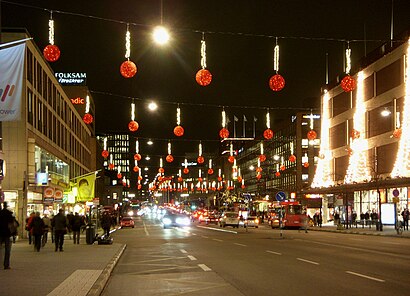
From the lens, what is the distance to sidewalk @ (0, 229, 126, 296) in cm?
1345

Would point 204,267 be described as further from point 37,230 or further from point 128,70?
point 37,230

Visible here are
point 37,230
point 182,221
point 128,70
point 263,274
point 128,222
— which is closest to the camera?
point 263,274

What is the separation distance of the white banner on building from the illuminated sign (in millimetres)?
111850

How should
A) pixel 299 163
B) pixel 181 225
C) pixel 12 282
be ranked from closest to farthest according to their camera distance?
pixel 12 282, pixel 181 225, pixel 299 163

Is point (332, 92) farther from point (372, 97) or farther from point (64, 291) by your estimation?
point (64, 291)

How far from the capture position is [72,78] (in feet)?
417

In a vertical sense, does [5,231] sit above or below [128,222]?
above

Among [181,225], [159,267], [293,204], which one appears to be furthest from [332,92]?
[159,267]

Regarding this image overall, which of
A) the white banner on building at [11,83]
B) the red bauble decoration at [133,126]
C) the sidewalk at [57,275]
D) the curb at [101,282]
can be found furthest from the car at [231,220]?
the white banner on building at [11,83]

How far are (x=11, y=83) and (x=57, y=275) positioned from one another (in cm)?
519

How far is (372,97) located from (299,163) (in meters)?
47.5

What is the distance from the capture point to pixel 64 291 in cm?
1329

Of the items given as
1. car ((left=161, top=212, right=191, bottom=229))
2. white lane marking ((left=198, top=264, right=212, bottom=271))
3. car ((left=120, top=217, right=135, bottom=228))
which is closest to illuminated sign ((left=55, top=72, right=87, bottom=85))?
car ((left=120, top=217, right=135, bottom=228))

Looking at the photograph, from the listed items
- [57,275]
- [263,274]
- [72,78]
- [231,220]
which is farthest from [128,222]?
[72,78]
